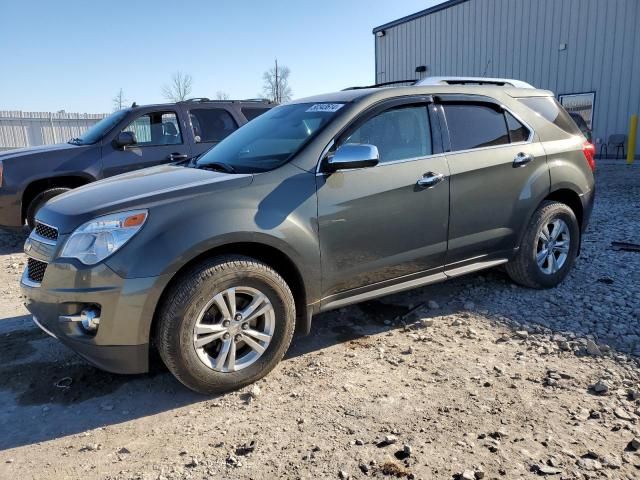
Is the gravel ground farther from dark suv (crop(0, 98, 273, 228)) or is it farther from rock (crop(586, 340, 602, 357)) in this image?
dark suv (crop(0, 98, 273, 228))

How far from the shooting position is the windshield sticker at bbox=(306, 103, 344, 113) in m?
3.69

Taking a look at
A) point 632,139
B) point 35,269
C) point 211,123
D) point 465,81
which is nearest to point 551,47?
point 632,139

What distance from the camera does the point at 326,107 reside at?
3.81 meters

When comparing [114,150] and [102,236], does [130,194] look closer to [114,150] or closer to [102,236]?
[102,236]

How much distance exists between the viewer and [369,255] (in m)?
3.55

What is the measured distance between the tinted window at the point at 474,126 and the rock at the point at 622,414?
208 cm

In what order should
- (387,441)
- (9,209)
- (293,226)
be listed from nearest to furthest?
(387,441) → (293,226) → (9,209)

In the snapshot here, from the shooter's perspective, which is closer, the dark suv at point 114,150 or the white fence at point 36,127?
the dark suv at point 114,150

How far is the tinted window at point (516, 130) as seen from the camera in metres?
4.32

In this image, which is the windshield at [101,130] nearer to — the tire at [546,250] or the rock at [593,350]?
the tire at [546,250]

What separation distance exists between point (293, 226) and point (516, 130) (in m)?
2.32

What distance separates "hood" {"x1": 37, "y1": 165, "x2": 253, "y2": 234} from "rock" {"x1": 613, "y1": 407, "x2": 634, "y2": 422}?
247 centimetres

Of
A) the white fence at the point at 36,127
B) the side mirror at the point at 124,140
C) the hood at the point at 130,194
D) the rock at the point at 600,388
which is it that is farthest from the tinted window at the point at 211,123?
the white fence at the point at 36,127

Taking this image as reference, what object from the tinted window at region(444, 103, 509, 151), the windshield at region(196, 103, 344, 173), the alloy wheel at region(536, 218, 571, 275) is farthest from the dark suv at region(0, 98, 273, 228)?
the alloy wheel at region(536, 218, 571, 275)
